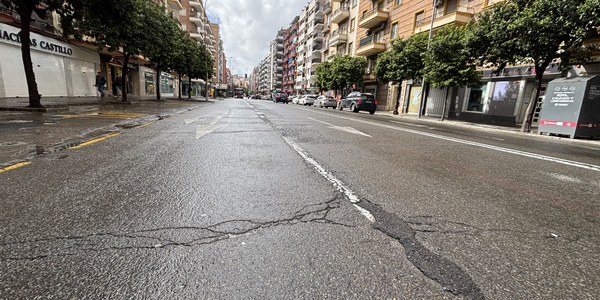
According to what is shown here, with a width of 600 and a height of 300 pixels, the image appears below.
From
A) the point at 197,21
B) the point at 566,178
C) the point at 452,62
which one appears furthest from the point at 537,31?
the point at 197,21

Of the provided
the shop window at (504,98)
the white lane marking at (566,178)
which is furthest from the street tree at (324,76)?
the white lane marking at (566,178)

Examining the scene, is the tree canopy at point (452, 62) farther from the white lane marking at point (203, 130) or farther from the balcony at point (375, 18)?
the white lane marking at point (203, 130)

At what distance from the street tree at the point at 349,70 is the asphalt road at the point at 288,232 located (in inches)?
1198

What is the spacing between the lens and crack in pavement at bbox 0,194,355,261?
5.54 feet

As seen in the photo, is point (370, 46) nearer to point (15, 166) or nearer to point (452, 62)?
point (452, 62)

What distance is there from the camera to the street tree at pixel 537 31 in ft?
34.9

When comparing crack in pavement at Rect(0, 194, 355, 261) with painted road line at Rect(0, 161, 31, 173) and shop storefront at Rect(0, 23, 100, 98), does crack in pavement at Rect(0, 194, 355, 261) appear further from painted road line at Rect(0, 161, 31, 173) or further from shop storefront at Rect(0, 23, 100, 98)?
shop storefront at Rect(0, 23, 100, 98)

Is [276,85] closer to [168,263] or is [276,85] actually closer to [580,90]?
[580,90]

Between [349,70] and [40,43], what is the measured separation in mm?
27442

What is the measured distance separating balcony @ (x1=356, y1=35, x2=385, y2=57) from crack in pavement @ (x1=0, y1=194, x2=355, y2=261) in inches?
1280

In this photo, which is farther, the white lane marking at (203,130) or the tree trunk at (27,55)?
the tree trunk at (27,55)

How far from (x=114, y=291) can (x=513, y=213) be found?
10.6ft

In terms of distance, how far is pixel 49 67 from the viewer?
1867 centimetres

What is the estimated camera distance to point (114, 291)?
4.57ft
